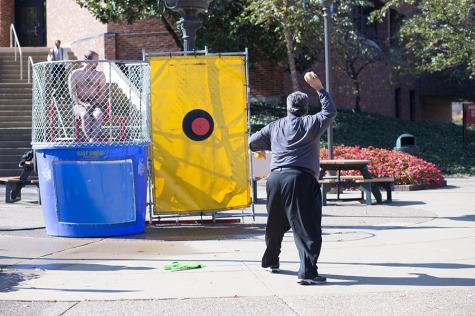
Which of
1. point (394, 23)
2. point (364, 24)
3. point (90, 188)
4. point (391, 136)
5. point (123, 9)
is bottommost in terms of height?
point (90, 188)

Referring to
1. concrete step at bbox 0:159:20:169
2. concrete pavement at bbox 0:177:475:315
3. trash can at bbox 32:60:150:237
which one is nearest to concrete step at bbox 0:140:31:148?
concrete step at bbox 0:159:20:169

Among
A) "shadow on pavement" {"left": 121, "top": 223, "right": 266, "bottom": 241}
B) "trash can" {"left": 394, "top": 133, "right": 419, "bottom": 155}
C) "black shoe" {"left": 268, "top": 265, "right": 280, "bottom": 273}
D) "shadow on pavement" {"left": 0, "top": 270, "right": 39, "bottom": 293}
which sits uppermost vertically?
"trash can" {"left": 394, "top": 133, "right": 419, "bottom": 155}

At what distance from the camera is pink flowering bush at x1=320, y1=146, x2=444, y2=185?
18109 mm

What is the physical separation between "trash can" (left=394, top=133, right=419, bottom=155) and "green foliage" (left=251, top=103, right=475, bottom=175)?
200cm

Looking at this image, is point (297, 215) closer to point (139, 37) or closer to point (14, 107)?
point (14, 107)

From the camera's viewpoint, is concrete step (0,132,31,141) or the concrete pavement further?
concrete step (0,132,31,141)

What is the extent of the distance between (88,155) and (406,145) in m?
12.9

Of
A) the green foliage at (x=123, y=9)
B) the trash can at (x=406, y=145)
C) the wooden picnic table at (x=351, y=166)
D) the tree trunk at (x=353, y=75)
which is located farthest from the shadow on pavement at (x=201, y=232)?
the tree trunk at (x=353, y=75)

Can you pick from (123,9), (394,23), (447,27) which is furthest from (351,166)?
(394,23)

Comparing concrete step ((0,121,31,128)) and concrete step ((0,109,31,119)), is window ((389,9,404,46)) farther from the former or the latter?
concrete step ((0,121,31,128))

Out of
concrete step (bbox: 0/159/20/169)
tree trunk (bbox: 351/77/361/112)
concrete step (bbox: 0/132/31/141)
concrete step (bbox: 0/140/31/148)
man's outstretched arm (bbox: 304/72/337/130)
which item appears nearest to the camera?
man's outstretched arm (bbox: 304/72/337/130)

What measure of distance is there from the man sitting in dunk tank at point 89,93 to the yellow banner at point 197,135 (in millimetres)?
899

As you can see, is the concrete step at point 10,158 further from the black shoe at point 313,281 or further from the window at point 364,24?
the window at point 364,24

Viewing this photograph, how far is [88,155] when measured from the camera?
1043 cm
